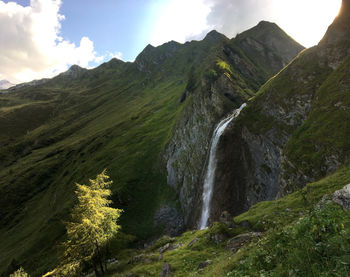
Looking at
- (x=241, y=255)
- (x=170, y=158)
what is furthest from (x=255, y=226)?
(x=170, y=158)

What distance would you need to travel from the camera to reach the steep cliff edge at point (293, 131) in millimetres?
28641

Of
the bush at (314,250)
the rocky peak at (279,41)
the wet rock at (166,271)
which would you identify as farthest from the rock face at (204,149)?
the rocky peak at (279,41)

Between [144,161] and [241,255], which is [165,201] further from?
[241,255]

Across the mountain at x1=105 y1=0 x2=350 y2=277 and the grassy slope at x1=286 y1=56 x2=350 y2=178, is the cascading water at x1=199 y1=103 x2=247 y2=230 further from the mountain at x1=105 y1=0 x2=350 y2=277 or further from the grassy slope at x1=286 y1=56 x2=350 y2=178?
the grassy slope at x1=286 y1=56 x2=350 y2=178

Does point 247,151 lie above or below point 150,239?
above

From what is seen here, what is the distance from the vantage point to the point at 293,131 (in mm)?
38375

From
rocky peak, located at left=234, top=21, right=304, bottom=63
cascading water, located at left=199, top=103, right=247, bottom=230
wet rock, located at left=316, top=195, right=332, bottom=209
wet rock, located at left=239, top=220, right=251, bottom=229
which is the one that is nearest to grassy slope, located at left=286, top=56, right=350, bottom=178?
wet rock, located at left=239, top=220, right=251, bottom=229

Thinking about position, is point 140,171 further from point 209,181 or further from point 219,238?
point 219,238

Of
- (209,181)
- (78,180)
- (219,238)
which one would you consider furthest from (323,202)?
(78,180)

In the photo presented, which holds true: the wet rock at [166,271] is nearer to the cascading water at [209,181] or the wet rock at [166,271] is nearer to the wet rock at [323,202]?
the wet rock at [323,202]

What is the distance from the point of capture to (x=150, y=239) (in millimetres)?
59156

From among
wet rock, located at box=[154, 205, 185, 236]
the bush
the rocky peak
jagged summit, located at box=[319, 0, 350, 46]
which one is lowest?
wet rock, located at box=[154, 205, 185, 236]

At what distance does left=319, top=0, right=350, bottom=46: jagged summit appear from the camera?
38469 mm

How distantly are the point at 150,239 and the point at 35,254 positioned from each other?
1457 inches
